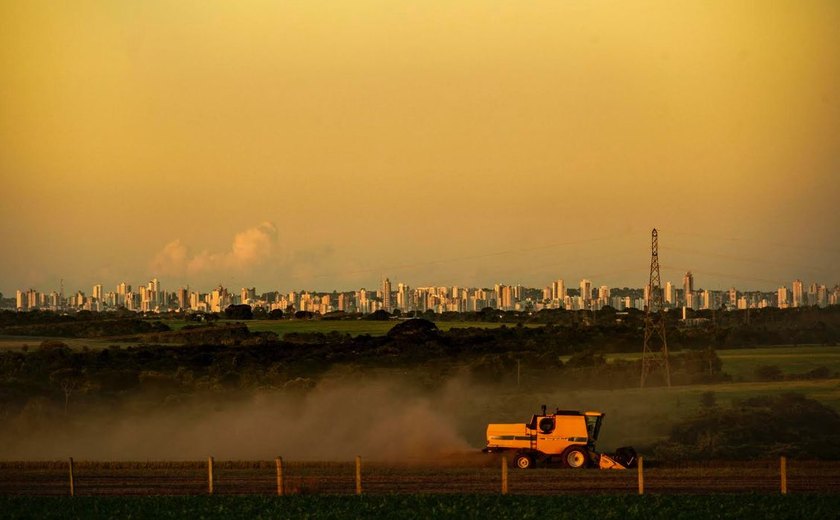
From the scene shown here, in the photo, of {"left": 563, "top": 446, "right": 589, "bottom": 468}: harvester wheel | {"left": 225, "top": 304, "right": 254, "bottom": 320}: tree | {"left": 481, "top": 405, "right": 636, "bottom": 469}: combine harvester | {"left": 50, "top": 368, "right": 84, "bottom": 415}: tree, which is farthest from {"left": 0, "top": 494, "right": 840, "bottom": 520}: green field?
{"left": 225, "top": 304, "right": 254, "bottom": 320}: tree

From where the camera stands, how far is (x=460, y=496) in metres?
37.4

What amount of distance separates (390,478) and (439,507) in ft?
31.8

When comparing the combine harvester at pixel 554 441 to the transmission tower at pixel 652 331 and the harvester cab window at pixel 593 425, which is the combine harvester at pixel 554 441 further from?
the transmission tower at pixel 652 331

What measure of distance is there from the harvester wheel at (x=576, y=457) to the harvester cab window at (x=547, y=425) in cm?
107

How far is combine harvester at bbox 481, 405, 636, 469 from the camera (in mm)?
47719

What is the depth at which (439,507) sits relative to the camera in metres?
35.0

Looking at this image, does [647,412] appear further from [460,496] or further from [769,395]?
[460,496]

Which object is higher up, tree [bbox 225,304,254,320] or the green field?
the green field

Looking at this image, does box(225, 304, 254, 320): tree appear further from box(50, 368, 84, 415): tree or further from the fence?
the fence

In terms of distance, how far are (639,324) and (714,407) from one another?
82.1m

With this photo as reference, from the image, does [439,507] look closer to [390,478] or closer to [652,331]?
[390,478]

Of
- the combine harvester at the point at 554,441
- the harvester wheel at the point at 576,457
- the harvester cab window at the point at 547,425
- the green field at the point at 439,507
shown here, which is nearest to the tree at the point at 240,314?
the combine harvester at the point at 554,441

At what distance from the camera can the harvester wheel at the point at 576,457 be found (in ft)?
156

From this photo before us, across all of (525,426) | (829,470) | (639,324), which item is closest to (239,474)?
(525,426)
